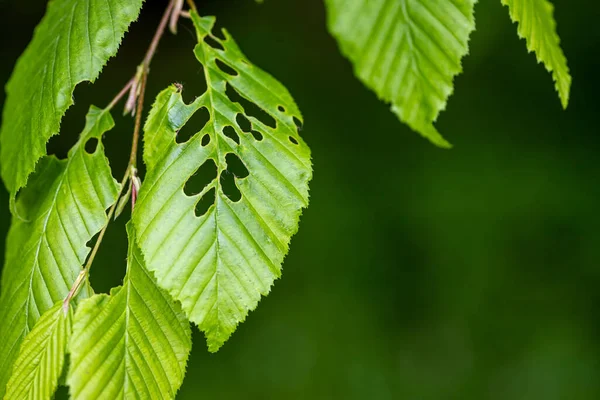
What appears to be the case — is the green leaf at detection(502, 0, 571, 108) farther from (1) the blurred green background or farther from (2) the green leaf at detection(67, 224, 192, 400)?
(1) the blurred green background

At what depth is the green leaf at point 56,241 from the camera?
879 millimetres

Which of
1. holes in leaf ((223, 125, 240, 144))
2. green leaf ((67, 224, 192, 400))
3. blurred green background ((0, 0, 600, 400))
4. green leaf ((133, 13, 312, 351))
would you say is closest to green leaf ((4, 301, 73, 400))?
green leaf ((67, 224, 192, 400))

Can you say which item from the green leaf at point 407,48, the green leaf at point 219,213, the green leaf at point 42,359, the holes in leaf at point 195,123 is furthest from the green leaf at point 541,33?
the holes in leaf at point 195,123

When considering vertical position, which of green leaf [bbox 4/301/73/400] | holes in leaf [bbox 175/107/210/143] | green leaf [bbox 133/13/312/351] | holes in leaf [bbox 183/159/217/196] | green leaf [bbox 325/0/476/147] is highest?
green leaf [bbox 325/0/476/147]

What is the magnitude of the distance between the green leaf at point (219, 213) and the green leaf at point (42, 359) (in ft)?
0.57

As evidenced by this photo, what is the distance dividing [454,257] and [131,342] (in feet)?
8.33

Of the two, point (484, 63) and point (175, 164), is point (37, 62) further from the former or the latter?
point (484, 63)

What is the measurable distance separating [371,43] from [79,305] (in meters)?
0.53

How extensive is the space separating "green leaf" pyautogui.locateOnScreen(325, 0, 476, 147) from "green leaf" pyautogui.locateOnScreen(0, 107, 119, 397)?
0.44 meters

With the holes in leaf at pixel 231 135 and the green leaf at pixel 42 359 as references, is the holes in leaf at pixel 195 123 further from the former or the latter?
the green leaf at pixel 42 359

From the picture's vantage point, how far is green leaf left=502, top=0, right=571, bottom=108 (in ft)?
2.40

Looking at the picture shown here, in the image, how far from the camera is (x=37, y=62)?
932 millimetres

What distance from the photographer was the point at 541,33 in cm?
79

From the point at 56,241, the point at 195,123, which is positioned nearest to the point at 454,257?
the point at 195,123
